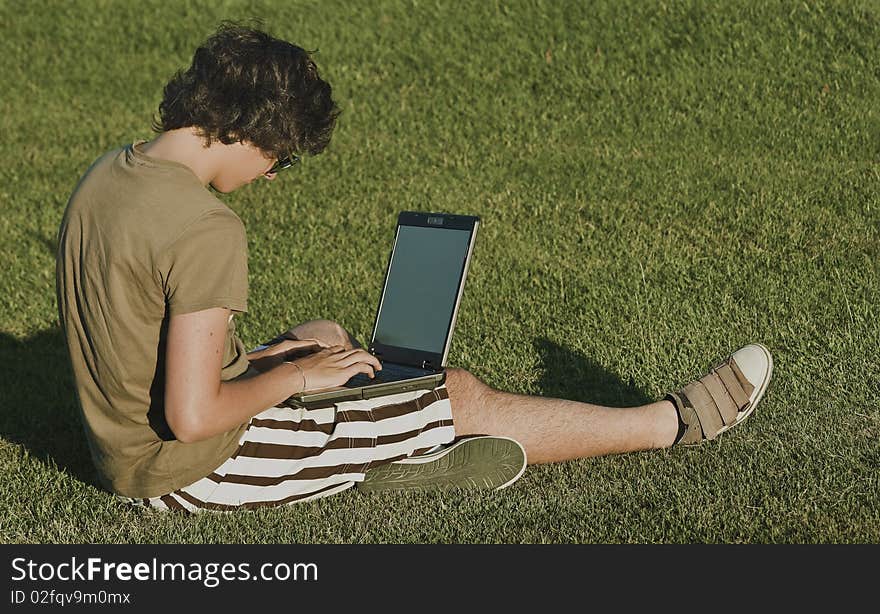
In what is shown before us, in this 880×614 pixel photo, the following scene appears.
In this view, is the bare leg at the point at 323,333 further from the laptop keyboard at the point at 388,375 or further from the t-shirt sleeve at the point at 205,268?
the t-shirt sleeve at the point at 205,268

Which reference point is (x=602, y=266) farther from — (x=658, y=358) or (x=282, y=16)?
(x=282, y=16)

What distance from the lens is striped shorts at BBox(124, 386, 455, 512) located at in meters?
4.55

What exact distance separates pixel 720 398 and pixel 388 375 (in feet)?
5.33

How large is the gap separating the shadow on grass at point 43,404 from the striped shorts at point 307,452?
3.39 ft

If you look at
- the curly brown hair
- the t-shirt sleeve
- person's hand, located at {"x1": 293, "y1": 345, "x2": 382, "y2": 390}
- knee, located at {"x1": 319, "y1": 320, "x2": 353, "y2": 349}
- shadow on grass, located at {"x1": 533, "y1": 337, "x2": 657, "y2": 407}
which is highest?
the curly brown hair

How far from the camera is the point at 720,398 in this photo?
17.6 ft

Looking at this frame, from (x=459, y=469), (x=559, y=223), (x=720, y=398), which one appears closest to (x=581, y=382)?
(x=720, y=398)

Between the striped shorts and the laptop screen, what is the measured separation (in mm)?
345

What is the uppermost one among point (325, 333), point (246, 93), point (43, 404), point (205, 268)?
point (246, 93)

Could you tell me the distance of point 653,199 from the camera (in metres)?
9.68

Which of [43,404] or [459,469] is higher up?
[459,469]

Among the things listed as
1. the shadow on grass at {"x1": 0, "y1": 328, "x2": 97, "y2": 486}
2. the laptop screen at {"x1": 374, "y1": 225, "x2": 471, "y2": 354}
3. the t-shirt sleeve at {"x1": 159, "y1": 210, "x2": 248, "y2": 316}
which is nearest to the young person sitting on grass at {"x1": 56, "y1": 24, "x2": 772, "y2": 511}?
the t-shirt sleeve at {"x1": 159, "y1": 210, "x2": 248, "y2": 316}

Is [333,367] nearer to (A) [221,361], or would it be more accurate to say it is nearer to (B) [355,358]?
(B) [355,358]

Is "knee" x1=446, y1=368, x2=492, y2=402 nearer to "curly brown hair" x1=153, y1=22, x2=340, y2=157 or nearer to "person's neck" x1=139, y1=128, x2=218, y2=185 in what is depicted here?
"curly brown hair" x1=153, y1=22, x2=340, y2=157
